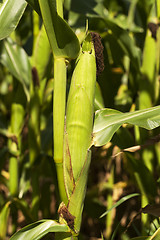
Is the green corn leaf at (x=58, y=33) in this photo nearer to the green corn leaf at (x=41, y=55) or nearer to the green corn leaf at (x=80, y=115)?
the green corn leaf at (x=80, y=115)

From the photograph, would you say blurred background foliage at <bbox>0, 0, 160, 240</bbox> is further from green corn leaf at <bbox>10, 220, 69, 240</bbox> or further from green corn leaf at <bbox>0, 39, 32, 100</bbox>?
green corn leaf at <bbox>10, 220, 69, 240</bbox>

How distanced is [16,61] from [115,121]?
0.53m

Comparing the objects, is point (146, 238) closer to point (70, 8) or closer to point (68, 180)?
point (68, 180)

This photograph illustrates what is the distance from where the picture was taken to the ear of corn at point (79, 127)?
0.73m

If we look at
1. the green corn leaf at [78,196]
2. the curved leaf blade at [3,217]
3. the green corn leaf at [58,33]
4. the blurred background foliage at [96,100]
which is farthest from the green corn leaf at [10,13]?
the curved leaf blade at [3,217]

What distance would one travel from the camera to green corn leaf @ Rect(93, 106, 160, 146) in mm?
758

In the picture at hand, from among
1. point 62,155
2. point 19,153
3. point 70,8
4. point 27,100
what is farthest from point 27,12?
point 62,155

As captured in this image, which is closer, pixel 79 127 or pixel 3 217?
pixel 79 127

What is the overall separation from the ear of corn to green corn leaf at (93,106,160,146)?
0.09 feet

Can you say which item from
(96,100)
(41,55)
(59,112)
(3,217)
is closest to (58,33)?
(59,112)

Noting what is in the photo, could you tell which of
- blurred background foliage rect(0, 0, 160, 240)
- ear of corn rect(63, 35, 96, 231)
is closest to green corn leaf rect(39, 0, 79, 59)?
ear of corn rect(63, 35, 96, 231)

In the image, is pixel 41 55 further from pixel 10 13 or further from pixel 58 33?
pixel 58 33

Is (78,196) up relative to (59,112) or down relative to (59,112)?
down

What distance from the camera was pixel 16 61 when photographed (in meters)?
1.20
